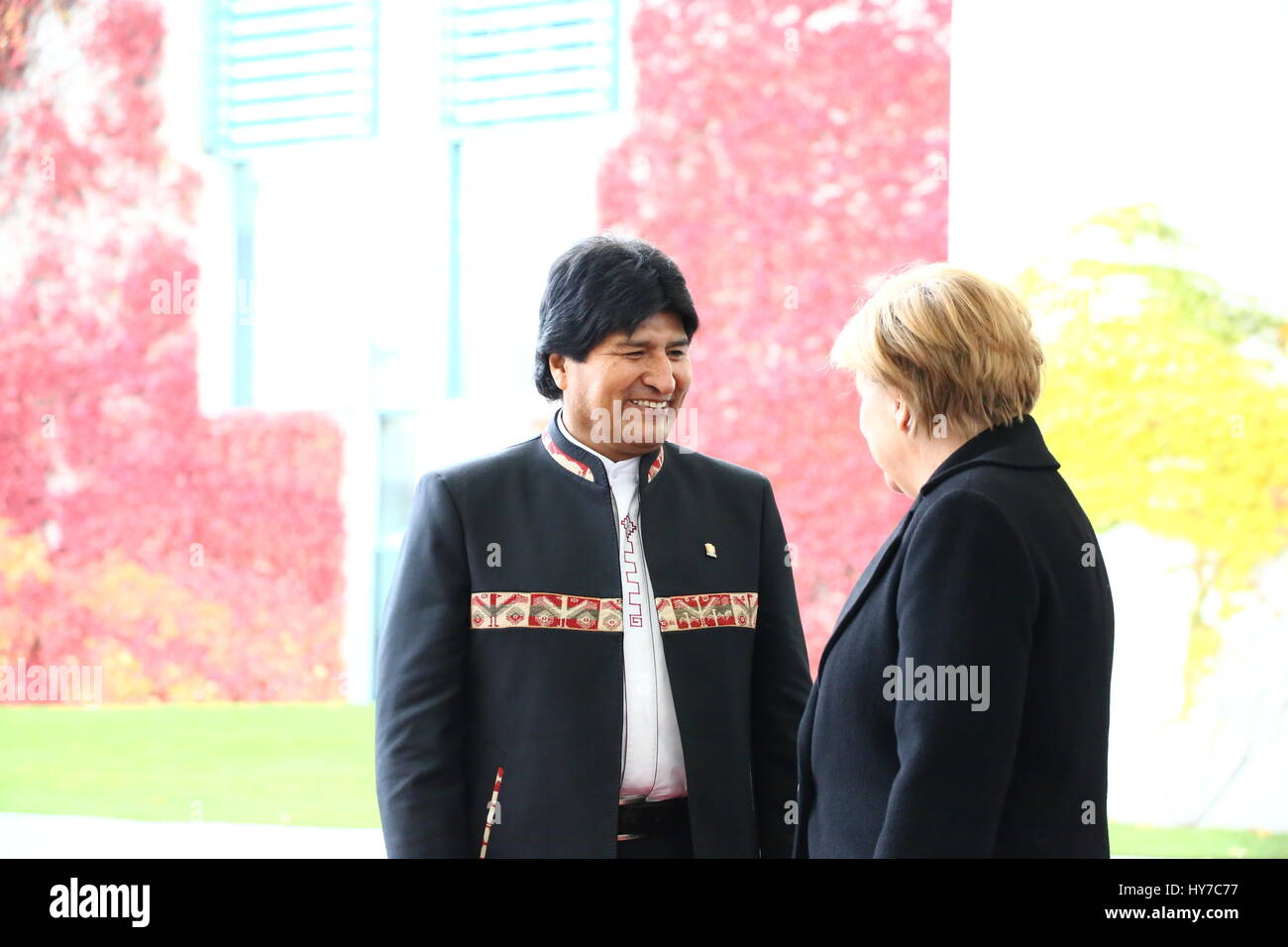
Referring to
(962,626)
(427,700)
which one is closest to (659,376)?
(427,700)

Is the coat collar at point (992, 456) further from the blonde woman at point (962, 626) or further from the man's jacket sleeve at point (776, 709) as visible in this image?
the man's jacket sleeve at point (776, 709)

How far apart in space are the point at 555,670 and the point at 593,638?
2.7 inches

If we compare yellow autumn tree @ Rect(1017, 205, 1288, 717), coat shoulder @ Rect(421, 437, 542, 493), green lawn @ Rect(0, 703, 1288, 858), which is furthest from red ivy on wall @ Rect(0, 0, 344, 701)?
coat shoulder @ Rect(421, 437, 542, 493)

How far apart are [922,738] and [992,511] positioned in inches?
9.1

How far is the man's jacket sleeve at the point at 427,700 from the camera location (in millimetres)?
1700

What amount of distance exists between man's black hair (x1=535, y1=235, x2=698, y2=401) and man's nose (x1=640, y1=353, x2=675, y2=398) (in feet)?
0.18

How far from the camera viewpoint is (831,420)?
438 cm

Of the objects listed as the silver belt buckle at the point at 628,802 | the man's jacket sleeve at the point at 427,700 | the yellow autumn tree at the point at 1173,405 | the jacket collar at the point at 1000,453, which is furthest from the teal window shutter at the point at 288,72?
the jacket collar at the point at 1000,453

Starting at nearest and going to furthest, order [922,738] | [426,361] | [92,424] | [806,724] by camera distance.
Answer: [922,738] → [806,724] → [426,361] → [92,424]

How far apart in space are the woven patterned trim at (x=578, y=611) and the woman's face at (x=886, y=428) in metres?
0.43

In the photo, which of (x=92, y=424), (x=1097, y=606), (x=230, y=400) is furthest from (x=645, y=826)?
(x=92, y=424)

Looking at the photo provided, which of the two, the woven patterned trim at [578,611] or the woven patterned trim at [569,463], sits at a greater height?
the woven patterned trim at [569,463]

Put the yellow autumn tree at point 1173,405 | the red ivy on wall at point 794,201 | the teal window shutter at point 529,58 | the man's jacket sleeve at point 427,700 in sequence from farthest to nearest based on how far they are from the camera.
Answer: the teal window shutter at point 529,58 < the red ivy on wall at point 794,201 < the yellow autumn tree at point 1173,405 < the man's jacket sleeve at point 427,700
